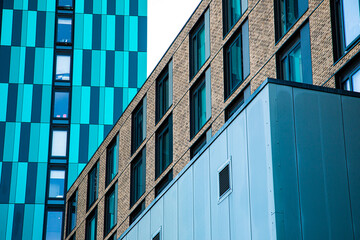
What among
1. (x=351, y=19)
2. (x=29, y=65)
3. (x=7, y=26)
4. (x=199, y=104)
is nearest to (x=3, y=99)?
(x=29, y=65)

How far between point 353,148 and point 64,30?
4763 cm

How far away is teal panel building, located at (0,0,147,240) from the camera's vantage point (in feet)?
183

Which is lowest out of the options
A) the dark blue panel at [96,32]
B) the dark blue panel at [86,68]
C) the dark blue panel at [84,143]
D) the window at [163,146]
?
the window at [163,146]

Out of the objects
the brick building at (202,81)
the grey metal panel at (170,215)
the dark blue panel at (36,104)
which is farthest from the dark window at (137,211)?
the dark blue panel at (36,104)

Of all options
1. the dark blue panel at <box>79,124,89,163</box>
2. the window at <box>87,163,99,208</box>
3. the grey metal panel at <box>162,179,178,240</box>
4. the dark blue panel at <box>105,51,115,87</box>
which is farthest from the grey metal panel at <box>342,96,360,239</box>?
the dark blue panel at <box>105,51,115,87</box>

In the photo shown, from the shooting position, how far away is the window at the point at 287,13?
2339 cm

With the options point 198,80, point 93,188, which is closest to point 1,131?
point 93,188

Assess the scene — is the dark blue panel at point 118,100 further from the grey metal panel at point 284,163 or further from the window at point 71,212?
the grey metal panel at point 284,163

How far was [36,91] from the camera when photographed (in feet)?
192

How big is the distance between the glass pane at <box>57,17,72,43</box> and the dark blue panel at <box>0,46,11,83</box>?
430 centimetres

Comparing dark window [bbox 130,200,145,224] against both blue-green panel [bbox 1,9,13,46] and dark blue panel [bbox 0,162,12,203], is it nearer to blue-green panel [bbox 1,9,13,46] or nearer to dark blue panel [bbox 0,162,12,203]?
dark blue panel [bbox 0,162,12,203]

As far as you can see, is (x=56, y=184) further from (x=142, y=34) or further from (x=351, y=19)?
(x=351, y=19)

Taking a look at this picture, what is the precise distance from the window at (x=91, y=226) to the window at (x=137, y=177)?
18.5 feet

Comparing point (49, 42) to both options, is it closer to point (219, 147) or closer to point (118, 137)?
point (118, 137)
